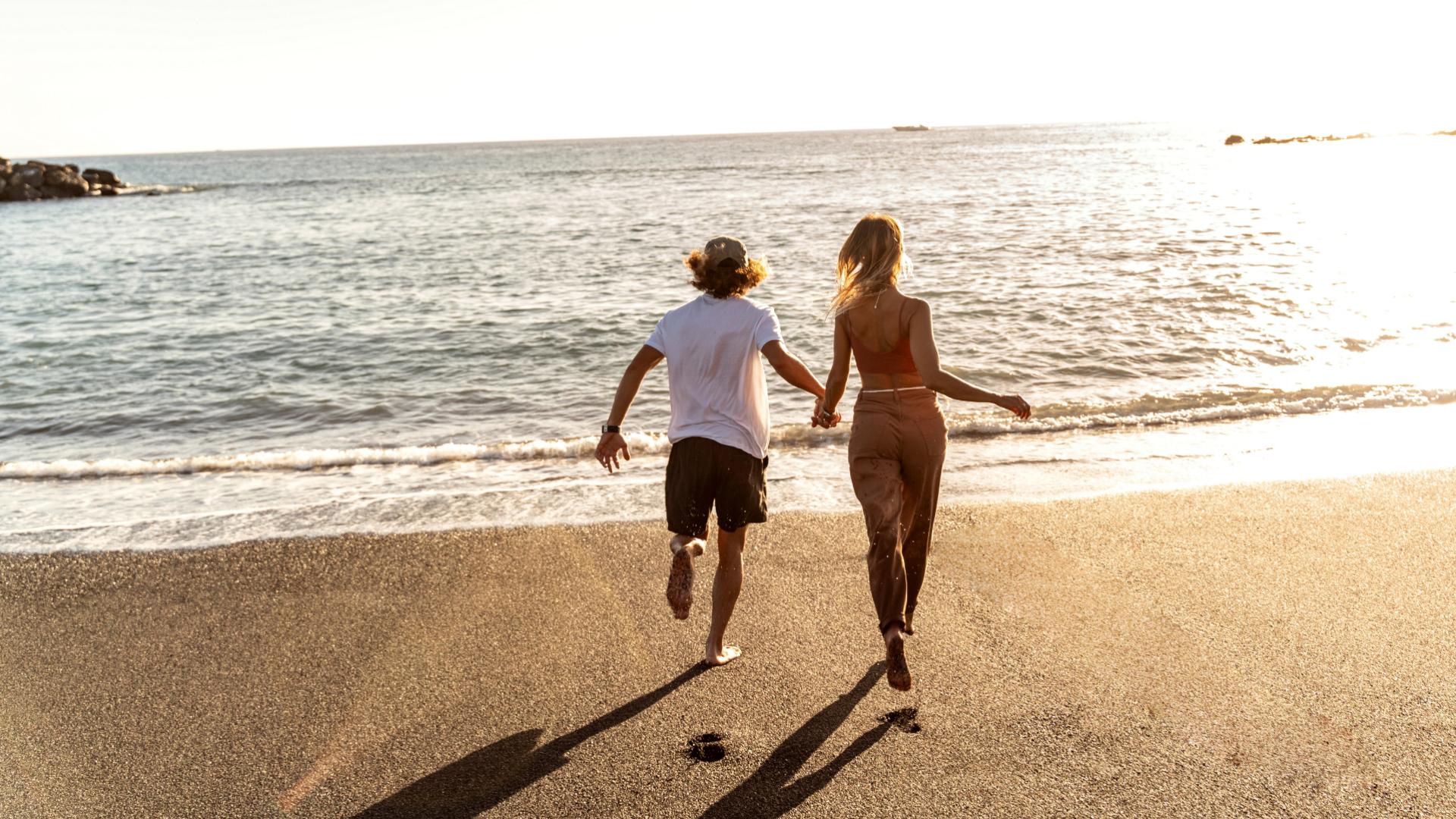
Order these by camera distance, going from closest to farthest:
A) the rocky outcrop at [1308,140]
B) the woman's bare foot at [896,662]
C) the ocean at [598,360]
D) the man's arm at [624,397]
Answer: the woman's bare foot at [896,662] → the man's arm at [624,397] → the ocean at [598,360] → the rocky outcrop at [1308,140]

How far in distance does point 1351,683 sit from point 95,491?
31.0 feet

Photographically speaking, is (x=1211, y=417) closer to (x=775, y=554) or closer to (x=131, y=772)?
(x=775, y=554)

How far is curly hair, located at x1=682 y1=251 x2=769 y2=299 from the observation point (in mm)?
4133

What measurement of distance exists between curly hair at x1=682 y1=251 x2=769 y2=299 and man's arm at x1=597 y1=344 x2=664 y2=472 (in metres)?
0.37

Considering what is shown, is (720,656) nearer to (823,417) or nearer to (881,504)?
(881,504)

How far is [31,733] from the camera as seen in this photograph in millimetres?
4117

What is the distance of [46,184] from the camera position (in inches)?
2717

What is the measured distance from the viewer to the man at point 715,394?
13.6ft

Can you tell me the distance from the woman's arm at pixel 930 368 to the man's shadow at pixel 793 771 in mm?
1384

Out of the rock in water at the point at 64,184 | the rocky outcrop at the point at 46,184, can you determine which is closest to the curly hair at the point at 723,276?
the rocky outcrop at the point at 46,184

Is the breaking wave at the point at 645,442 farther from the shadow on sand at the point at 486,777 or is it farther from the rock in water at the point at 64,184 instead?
the rock in water at the point at 64,184

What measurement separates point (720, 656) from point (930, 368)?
1.68 m

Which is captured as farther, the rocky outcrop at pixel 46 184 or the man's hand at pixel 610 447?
the rocky outcrop at pixel 46 184

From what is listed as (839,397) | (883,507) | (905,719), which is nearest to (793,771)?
(905,719)
